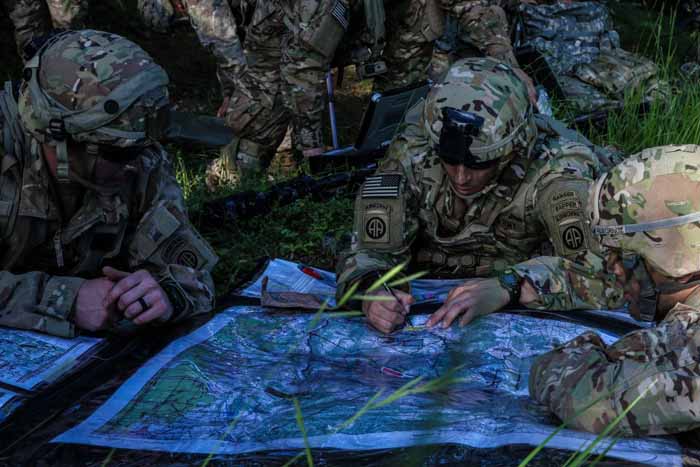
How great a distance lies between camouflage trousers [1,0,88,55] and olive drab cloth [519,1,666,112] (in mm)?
3383

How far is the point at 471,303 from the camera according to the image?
304 centimetres

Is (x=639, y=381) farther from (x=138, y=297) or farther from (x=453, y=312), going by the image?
(x=138, y=297)

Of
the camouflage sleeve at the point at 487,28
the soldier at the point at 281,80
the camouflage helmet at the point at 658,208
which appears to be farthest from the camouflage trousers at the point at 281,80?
the camouflage helmet at the point at 658,208

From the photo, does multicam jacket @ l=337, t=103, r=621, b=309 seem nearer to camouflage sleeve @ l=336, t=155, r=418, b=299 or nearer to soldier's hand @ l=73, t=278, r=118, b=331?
camouflage sleeve @ l=336, t=155, r=418, b=299

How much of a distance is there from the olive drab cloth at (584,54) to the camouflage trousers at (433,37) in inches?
33.4

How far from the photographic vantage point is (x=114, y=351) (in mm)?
2939

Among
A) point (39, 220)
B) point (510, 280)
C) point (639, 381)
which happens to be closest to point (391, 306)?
point (510, 280)

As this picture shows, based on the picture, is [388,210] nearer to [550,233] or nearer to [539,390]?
[550,233]

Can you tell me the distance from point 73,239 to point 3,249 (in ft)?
0.80

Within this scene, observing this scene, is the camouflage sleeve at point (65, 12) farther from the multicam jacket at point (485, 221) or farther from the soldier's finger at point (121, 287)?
the soldier's finger at point (121, 287)

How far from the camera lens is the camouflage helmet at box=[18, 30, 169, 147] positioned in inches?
112

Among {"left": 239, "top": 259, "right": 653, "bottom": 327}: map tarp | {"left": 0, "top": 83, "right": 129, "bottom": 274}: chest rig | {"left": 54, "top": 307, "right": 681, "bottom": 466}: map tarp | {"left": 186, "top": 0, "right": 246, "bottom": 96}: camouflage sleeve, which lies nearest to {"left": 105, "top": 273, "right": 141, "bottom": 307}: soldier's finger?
{"left": 54, "top": 307, "right": 681, "bottom": 466}: map tarp

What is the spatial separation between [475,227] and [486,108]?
0.59 meters

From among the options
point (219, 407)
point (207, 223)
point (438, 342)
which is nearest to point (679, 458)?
point (438, 342)
